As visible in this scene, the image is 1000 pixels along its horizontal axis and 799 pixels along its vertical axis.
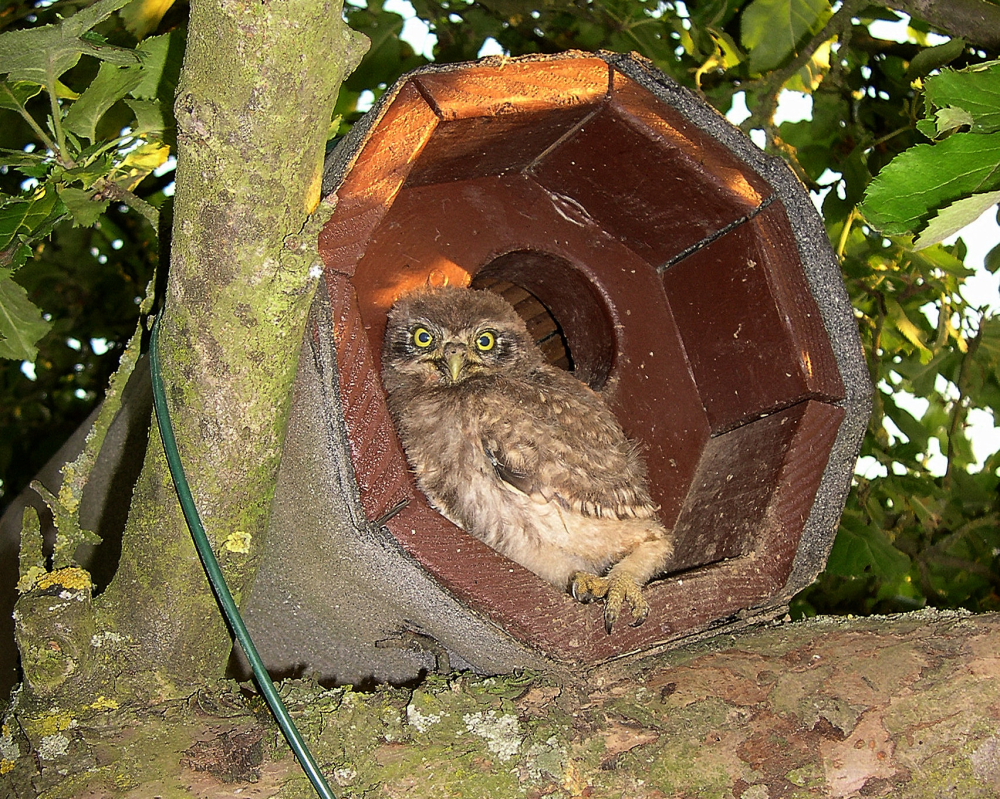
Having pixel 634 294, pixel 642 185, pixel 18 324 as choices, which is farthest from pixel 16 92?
pixel 634 294

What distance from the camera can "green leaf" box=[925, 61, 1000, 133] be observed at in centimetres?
107

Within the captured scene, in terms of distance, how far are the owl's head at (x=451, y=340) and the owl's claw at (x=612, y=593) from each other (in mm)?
602

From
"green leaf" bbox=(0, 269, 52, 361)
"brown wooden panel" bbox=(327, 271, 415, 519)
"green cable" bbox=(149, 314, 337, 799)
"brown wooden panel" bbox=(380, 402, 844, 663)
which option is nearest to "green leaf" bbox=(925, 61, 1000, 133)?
"brown wooden panel" bbox=(380, 402, 844, 663)

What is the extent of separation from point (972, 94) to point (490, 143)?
898mm

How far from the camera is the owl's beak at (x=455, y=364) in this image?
215 cm

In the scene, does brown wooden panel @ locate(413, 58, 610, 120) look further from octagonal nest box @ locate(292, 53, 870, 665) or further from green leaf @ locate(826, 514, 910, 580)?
green leaf @ locate(826, 514, 910, 580)

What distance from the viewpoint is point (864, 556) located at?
2736mm

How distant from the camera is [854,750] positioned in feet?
4.25

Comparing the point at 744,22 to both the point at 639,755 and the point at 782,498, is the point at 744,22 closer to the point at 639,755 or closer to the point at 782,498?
the point at 782,498

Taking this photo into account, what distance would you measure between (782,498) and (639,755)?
0.65m

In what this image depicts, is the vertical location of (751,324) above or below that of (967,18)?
below

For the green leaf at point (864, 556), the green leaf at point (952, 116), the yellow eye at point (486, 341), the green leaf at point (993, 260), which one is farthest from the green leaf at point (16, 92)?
the green leaf at point (864, 556)

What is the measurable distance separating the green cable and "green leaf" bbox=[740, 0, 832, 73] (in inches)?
77.6

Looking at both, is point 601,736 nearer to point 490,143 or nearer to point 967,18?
point 490,143
